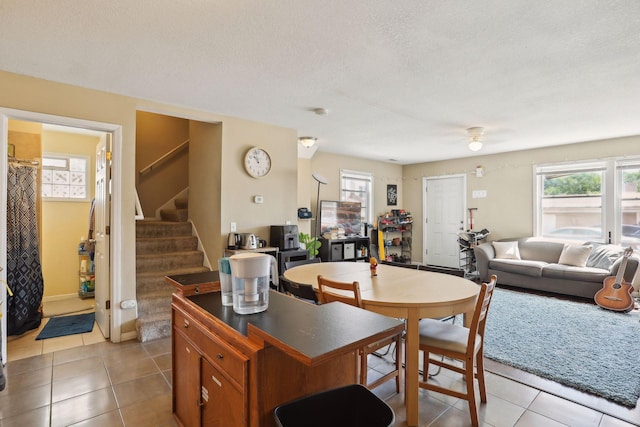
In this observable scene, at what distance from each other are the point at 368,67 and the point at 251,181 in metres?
2.16

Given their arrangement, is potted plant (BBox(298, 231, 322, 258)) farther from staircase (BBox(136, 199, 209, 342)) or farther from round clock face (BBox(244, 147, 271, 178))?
staircase (BBox(136, 199, 209, 342))

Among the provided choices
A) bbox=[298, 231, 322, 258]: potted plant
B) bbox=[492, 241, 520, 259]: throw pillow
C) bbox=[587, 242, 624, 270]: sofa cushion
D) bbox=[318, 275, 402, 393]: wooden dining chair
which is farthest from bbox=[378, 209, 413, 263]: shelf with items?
bbox=[318, 275, 402, 393]: wooden dining chair

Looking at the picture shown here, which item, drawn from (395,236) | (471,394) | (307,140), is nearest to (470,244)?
(395,236)

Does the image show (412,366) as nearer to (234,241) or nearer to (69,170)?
(234,241)

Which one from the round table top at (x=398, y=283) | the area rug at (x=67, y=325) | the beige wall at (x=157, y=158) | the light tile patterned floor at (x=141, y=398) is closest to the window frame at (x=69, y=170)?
the beige wall at (x=157, y=158)

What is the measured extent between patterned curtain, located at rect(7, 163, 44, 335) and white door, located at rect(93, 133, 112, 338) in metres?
0.58

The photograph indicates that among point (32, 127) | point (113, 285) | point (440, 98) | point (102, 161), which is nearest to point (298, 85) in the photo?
point (440, 98)

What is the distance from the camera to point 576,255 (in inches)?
192

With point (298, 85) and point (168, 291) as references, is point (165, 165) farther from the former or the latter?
point (298, 85)

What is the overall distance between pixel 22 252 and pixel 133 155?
1554 millimetres

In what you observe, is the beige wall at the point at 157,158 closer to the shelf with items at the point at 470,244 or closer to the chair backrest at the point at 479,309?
the chair backrest at the point at 479,309

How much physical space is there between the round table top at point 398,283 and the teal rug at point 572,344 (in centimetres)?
101

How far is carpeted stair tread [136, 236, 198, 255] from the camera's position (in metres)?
4.00

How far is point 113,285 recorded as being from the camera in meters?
3.17
